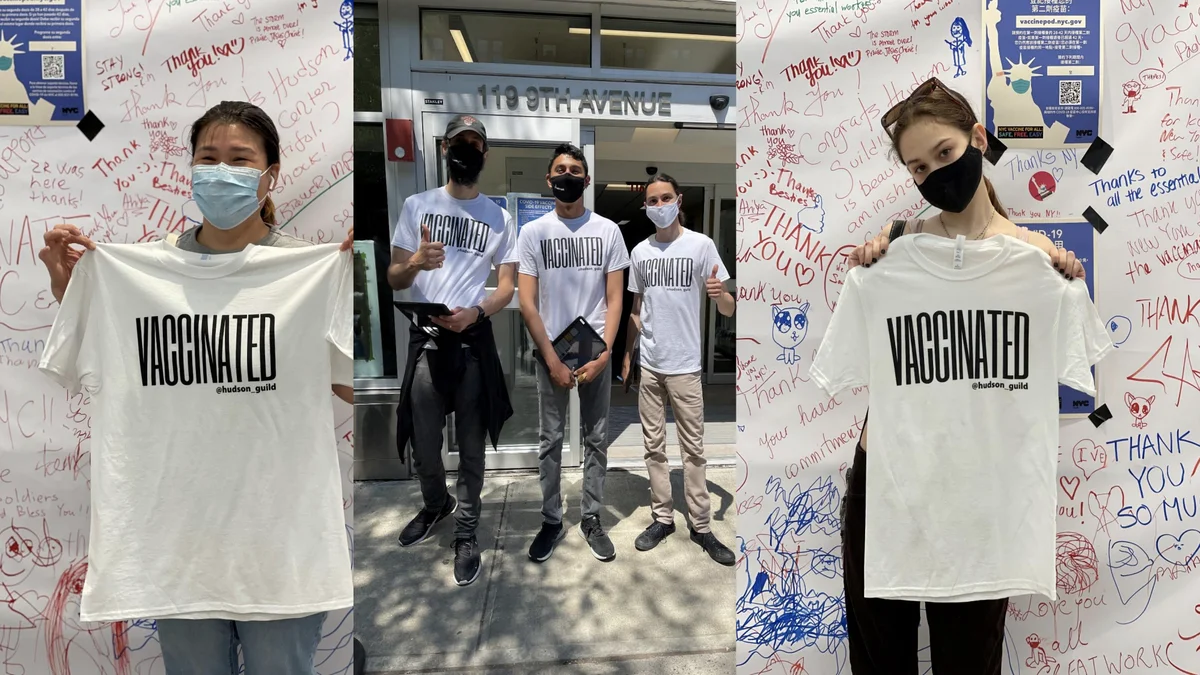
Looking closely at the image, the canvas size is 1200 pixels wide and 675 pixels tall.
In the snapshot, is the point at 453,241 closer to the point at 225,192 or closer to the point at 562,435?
the point at 562,435

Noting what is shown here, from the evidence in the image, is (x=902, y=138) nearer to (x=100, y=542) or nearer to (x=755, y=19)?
(x=755, y=19)

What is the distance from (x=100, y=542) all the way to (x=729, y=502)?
11.2 ft

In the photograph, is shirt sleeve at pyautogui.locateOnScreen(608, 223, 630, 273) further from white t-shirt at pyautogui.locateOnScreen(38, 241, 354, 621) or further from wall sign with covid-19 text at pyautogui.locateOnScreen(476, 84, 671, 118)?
white t-shirt at pyautogui.locateOnScreen(38, 241, 354, 621)

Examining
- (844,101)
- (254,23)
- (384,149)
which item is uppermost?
(384,149)

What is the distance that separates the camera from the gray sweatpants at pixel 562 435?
327 cm

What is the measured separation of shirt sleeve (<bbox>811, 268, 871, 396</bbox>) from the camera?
1.71 meters

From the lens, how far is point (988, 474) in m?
1.63

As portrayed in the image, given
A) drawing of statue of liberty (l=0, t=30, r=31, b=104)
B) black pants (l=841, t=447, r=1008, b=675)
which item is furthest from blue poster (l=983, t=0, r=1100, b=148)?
drawing of statue of liberty (l=0, t=30, r=31, b=104)

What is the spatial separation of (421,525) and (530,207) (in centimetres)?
244

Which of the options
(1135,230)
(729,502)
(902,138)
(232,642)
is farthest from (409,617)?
(1135,230)

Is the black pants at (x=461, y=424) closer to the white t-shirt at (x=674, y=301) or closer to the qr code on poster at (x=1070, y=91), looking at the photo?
the white t-shirt at (x=674, y=301)

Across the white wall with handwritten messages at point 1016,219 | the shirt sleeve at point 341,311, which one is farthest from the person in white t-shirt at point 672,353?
the shirt sleeve at point 341,311

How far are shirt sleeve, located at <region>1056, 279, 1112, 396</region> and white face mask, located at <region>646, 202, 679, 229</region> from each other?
2.06 m

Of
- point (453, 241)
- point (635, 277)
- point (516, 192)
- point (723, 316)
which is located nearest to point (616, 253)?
point (635, 277)
